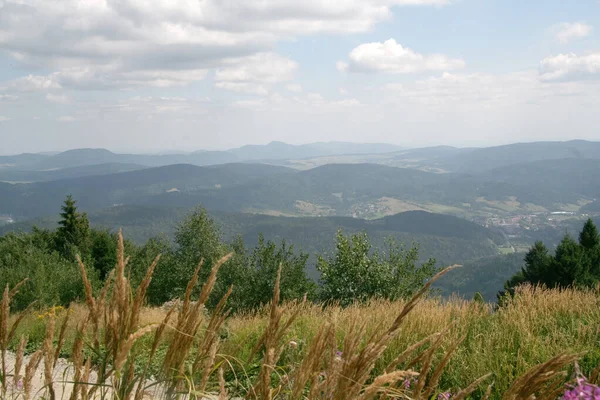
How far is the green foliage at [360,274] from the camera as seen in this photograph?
22.6 m

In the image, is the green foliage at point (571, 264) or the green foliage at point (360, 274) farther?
the green foliage at point (571, 264)

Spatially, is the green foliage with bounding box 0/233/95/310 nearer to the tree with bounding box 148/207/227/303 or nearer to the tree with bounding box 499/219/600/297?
the tree with bounding box 148/207/227/303

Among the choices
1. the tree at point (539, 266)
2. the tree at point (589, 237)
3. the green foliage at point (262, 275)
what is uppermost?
the green foliage at point (262, 275)

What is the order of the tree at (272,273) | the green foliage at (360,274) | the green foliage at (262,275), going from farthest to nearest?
the green foliage at (262,275)
the tree at (272,273)
the green foliage at (360,274)

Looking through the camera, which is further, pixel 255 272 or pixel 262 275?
pixel 255 272

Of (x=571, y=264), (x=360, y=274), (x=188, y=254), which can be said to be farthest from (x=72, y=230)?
(x=571, y=264)

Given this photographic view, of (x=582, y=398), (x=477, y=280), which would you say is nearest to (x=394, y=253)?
(x=582, y=398)

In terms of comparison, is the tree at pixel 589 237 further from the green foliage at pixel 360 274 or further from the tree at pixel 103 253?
the tree at pixel 103 253

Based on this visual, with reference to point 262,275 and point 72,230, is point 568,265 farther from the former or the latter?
point 72,230

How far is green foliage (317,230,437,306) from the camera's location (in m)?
22.6

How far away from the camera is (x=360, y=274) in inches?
906

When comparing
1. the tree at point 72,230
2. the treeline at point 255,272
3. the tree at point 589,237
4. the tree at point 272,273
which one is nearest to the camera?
the treeline at point 255,272

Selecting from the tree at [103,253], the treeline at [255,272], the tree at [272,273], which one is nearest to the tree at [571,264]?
the treeline at [255,272]

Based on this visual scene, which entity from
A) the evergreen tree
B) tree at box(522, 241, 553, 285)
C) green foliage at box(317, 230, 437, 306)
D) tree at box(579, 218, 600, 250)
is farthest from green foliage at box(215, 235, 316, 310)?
tree at box(579, 218, 600, 250)
